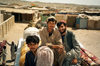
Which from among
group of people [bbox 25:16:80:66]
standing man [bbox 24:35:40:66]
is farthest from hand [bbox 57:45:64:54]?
standing man [bbox 24:35:40:66]

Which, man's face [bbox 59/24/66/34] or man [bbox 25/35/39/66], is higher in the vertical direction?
man's face [bbox 59/24/66/34]

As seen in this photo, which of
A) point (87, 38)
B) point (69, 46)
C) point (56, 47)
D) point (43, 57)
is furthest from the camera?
point (87, 38)

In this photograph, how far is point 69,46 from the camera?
13.9 feet

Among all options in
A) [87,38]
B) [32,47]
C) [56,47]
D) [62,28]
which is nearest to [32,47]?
[32,47]

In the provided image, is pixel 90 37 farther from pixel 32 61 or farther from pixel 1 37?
pixel 32 61

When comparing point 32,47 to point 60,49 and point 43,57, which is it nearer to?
point 43,57

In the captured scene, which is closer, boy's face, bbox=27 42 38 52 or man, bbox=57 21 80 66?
boy's face, bbox=27 42 38 52

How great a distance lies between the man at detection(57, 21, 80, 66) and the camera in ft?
11.2

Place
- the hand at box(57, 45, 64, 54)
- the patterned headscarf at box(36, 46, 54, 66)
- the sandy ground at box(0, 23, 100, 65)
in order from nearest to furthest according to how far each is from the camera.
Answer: the patterned headscarf at box(36, 46, 54, 66)
the hand at box(57, 45, 64, 54)
the sandy ground at box(0, 23, 100, 65)

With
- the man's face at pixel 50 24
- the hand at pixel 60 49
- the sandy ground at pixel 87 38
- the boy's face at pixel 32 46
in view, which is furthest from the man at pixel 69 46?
the sandy ground at pixel 87 38

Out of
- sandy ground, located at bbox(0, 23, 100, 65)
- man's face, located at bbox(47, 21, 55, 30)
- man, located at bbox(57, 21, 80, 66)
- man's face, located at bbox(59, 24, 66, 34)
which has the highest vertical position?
man's face, located at bbox(47, 21, 55, 30)

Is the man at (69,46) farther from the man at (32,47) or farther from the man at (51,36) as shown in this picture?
the man at (32,47)

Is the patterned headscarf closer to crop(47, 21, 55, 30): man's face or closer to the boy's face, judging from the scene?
the boy's face

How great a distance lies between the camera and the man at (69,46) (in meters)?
3.40
